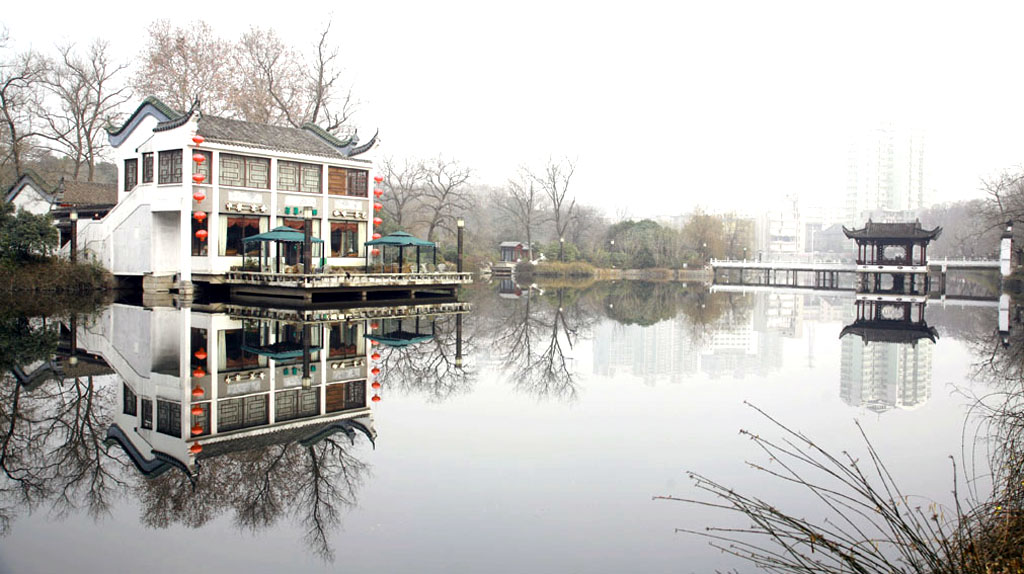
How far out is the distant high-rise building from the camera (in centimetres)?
13088

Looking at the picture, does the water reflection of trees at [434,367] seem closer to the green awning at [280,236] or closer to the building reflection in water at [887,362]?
the building reflection in water at [887,362]

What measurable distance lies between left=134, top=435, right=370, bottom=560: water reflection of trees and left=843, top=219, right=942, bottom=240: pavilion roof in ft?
157

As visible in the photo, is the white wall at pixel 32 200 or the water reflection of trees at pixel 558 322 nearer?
the water reflection of trees at pixel 558 322

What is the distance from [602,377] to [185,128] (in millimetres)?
22027

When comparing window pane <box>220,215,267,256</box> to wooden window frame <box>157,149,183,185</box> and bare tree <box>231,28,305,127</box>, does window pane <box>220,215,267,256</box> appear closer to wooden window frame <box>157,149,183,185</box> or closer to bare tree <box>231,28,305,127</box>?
wooden window frame <box>157,149,183,185</box>

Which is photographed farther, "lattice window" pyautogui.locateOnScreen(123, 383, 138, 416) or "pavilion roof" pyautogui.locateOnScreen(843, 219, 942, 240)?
"pavilion roof" pyautogui.locateOnScreen(843, 219, 942, 240)

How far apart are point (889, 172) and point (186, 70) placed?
123745mm

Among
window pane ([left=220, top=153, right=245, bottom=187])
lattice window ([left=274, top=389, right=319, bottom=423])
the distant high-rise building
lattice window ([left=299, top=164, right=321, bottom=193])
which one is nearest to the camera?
lattice window ([left=274, top=389, right=319, bottom=423])

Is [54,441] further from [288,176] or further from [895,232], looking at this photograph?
[895,232]

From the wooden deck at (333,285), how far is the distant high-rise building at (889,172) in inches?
4703

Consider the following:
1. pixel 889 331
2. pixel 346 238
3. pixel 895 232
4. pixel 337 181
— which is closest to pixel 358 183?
pixel 337 181

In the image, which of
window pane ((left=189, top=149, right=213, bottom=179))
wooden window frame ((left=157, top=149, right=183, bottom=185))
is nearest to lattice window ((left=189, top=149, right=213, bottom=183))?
window pane ((left=189, top=149, right=213, bottom=179))

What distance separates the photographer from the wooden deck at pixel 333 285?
2536 centimetres

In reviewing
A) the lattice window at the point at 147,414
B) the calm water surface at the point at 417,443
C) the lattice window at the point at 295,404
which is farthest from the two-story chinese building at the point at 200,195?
the lattice window at the point at 147,414
